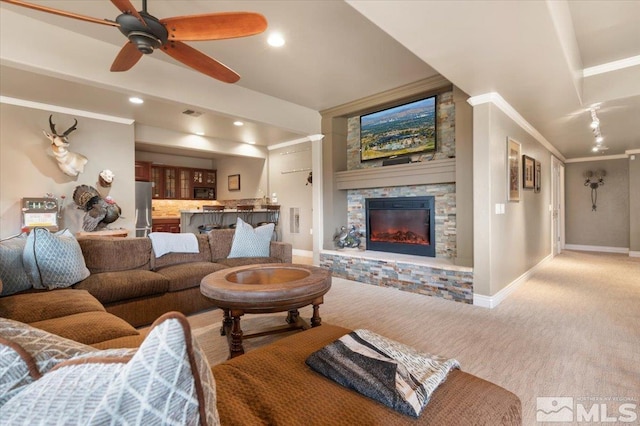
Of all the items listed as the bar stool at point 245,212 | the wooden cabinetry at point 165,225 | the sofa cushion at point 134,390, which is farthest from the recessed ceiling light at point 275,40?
the wooden cabinetry at point 165,225

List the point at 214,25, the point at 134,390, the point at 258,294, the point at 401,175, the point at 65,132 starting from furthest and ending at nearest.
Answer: the point at 65,132 < the point at 401,175 < the point at 258,294 < the point at 214,25 < the point at 134,390

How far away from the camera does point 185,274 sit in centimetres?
309

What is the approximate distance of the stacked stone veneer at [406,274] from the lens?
3619 mm

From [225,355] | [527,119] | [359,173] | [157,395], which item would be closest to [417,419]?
[157,395]

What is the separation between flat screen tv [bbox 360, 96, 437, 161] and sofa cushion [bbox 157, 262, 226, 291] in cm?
304

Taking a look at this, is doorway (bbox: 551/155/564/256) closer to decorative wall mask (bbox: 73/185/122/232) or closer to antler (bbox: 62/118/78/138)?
decorative wall mask (bbox: 73/185/122/232)

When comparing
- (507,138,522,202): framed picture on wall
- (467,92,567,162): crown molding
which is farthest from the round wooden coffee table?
(507,138,522,202): framed picture on wall

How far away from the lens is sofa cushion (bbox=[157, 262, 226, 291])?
9.87ft

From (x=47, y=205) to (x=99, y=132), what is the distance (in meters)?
1.36

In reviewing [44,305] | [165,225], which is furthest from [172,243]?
[165,225]

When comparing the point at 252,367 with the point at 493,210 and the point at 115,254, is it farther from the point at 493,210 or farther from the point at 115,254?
the point at 493,210

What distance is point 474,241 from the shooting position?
3525 mm

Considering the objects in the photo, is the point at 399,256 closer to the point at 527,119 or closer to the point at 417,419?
the point at 527,119

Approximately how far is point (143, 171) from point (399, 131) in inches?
228
